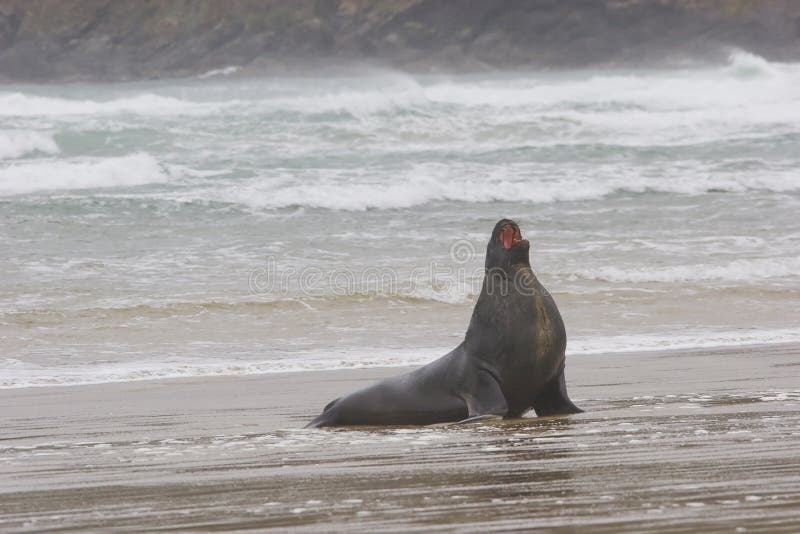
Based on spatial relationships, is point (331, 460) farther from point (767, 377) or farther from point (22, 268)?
point (22, 268)

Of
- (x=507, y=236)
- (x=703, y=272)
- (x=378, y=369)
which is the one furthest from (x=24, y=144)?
(x=507, y=236)

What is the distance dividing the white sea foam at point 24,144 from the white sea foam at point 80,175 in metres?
1.87

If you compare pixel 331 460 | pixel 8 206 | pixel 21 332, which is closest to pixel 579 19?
pixel 8 206

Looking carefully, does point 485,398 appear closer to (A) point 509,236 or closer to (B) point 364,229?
(A) point 509,236

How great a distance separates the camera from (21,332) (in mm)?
9922

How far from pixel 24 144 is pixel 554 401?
21.0 m

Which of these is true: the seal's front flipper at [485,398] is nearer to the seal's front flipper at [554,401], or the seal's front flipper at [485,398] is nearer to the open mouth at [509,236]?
the seal's front flipper at [554,401]

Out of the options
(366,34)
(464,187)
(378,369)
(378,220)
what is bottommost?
(378,369)

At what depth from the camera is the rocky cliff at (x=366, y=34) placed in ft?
225

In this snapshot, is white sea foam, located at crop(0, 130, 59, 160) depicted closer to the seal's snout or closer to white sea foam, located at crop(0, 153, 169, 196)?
Answer: white sea foam, located at crop(0, 153, 169, 196)

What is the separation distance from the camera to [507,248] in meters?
5.88

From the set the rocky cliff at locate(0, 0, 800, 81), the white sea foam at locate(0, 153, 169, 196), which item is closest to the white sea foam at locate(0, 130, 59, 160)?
the white sea foam at locate(0, 153, 169, 196)

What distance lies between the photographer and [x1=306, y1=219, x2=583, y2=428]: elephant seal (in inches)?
223

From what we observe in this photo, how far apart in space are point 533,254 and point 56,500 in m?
10.2
